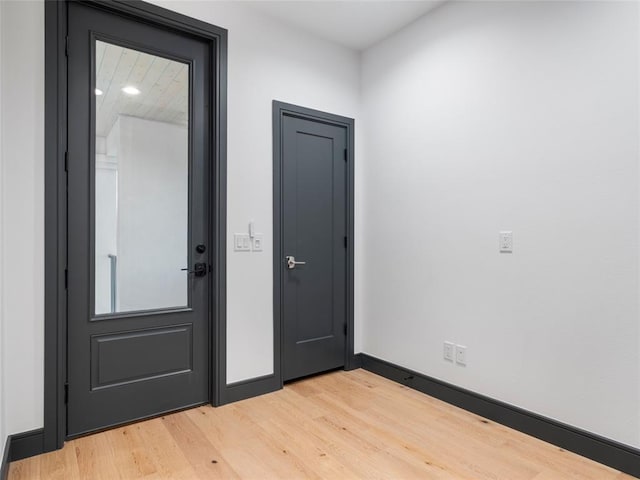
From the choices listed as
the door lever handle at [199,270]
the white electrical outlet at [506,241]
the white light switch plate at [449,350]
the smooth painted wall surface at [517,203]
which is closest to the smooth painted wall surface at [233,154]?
the door lever handle at [199,270]

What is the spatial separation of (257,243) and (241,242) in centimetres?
13

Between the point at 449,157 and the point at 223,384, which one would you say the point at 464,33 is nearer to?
the point at 449,157

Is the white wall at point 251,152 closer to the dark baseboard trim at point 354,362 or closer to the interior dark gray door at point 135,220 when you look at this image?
the interior dark gray door at point 135,220

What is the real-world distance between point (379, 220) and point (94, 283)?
2.10 m

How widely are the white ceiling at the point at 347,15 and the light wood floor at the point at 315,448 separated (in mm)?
2741

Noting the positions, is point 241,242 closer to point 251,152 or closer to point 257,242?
point 257,242

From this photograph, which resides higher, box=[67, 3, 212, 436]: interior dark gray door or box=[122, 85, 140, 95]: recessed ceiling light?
box=[122, 85, 140, 95]: recessed ceiling light

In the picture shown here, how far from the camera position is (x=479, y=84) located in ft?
8.50

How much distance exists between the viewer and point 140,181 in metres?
2.50

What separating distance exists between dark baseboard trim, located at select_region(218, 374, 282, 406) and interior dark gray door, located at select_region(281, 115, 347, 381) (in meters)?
0.14

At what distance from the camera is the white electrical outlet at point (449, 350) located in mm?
2750

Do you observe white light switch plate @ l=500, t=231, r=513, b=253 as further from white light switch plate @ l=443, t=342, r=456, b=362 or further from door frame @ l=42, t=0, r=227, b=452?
door frame @ l=42, t=0, r=227, b=452

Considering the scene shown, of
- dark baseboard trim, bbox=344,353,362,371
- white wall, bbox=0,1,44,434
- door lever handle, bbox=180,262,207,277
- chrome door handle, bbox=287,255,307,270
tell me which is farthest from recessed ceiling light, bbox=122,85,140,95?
dark baseboard trim, bbox=344,353,362,371

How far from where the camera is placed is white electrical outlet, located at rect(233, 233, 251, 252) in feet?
9.07
